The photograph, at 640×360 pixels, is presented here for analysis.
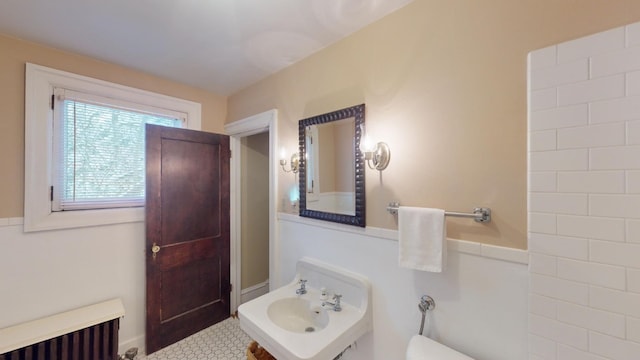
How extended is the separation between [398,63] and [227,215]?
83.8 inches

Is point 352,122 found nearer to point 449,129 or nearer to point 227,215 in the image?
point 449,129

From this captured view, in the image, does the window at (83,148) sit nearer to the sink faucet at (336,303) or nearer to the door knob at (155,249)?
the door knob at (155,249)

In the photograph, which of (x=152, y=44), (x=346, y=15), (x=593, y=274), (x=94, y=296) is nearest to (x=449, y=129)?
(x=593, y=274)

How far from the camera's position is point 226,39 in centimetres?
167

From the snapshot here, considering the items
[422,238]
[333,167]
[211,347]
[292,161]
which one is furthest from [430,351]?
[211,347]

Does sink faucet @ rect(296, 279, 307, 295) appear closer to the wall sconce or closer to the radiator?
the wall sconce

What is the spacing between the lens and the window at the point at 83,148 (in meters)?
1.75

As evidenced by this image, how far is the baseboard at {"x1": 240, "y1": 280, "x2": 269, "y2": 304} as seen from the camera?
2.92 m

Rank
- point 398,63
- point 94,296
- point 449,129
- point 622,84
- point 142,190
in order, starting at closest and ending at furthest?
point 622,84, point 449,129, point 398,63, point 94,296, point 142,190

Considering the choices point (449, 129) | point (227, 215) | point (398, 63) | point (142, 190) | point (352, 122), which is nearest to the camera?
point (449, 129)

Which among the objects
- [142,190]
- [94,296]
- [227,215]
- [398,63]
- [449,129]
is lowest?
[94,296]

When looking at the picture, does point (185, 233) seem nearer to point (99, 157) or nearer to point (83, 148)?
point (99, 157)

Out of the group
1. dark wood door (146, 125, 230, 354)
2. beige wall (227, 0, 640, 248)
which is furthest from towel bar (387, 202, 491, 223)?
dark wood door (146, 125, 230, 354)

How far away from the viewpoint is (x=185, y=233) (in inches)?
91.3
